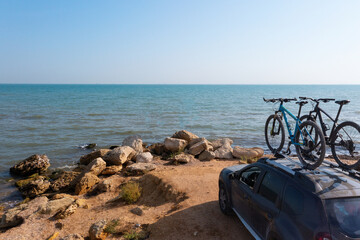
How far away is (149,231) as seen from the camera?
6660 mm

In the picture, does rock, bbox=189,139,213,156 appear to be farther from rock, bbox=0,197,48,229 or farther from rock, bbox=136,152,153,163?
rock, bbox=0,197,48,229

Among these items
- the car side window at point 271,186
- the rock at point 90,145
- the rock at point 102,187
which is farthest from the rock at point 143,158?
the car side window at point 271,186

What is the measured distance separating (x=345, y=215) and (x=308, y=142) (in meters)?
2.62

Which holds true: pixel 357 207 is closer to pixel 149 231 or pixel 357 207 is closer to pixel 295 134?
pixel 295 134

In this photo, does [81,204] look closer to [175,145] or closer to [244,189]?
[244,189]

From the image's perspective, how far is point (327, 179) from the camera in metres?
4.16

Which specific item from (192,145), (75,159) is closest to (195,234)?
(192,145)

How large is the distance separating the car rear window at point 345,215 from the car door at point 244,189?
1.76 meters

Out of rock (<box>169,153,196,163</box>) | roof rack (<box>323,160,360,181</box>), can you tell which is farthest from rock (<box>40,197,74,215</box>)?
roof rack (<box>323,160,360,181</box>)

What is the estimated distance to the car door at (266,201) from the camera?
4.51m

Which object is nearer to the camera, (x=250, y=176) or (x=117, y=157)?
(x=250, y=176)

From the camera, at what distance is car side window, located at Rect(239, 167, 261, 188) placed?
544 cm

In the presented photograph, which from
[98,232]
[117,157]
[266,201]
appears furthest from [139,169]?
[266,201]

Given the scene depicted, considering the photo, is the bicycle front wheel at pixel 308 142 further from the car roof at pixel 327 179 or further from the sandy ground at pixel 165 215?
the sandy ground at pixel 165 215
